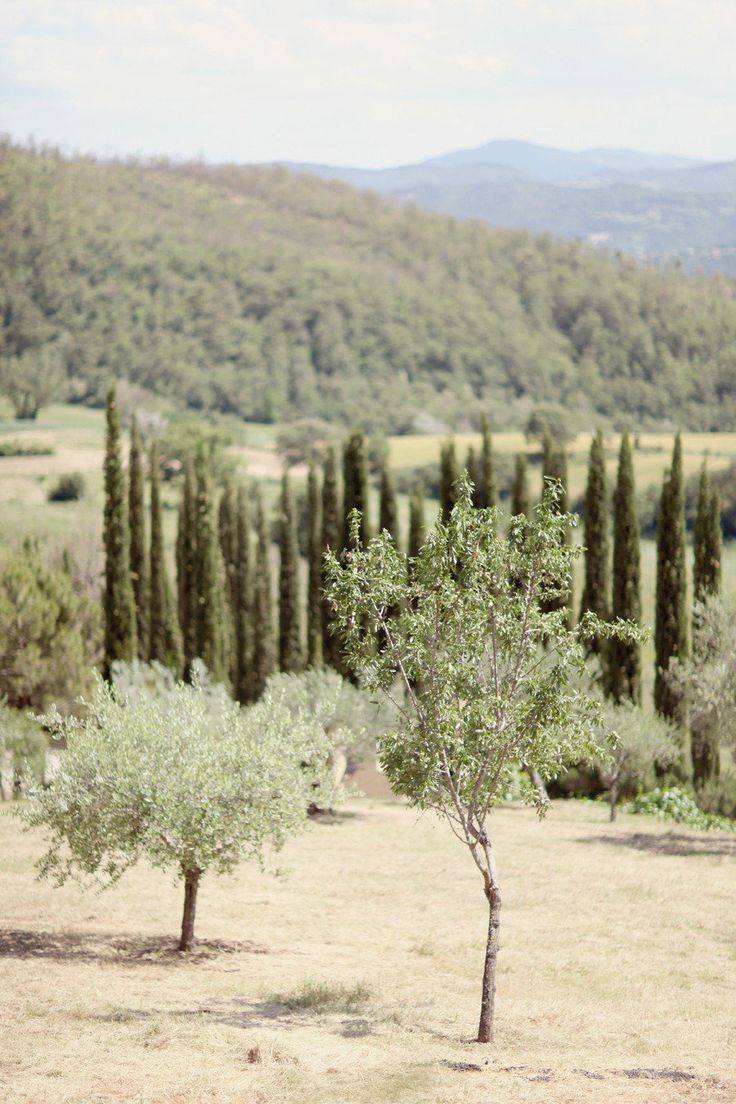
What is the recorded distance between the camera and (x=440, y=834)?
2623cm

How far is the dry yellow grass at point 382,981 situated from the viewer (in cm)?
1127

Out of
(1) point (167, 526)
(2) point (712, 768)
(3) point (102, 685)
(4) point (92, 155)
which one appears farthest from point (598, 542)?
(4) point (92, 155)

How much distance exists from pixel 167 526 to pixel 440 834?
4644cm

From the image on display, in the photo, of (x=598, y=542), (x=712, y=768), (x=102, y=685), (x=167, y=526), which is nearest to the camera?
(x=102, y=685)

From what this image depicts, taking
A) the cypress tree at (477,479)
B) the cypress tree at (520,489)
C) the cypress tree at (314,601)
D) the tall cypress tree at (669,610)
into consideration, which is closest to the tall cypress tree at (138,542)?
the cypress tree at (314,601)

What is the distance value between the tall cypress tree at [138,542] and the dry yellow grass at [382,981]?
59.5 ft

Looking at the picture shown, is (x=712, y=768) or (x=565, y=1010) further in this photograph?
(x=712, y=768)

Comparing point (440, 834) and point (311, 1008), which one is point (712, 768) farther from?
point (311, 1008)

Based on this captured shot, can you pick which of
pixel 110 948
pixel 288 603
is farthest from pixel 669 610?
pixel 110 948

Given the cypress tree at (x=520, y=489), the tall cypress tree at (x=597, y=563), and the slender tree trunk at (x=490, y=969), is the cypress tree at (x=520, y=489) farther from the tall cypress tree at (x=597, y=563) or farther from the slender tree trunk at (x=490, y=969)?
the slender tree trunk at (x=490, y=969)

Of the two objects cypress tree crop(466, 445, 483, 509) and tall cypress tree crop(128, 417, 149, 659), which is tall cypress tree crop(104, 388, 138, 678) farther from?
cypress tree crop(466, 445, 483, 509)

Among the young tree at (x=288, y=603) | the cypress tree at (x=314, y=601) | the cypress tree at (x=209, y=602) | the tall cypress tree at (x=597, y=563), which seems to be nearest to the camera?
the tall cypress tree at (x=597, y=563)

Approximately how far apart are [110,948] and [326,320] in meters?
101

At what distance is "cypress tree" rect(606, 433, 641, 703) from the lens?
111 ft
